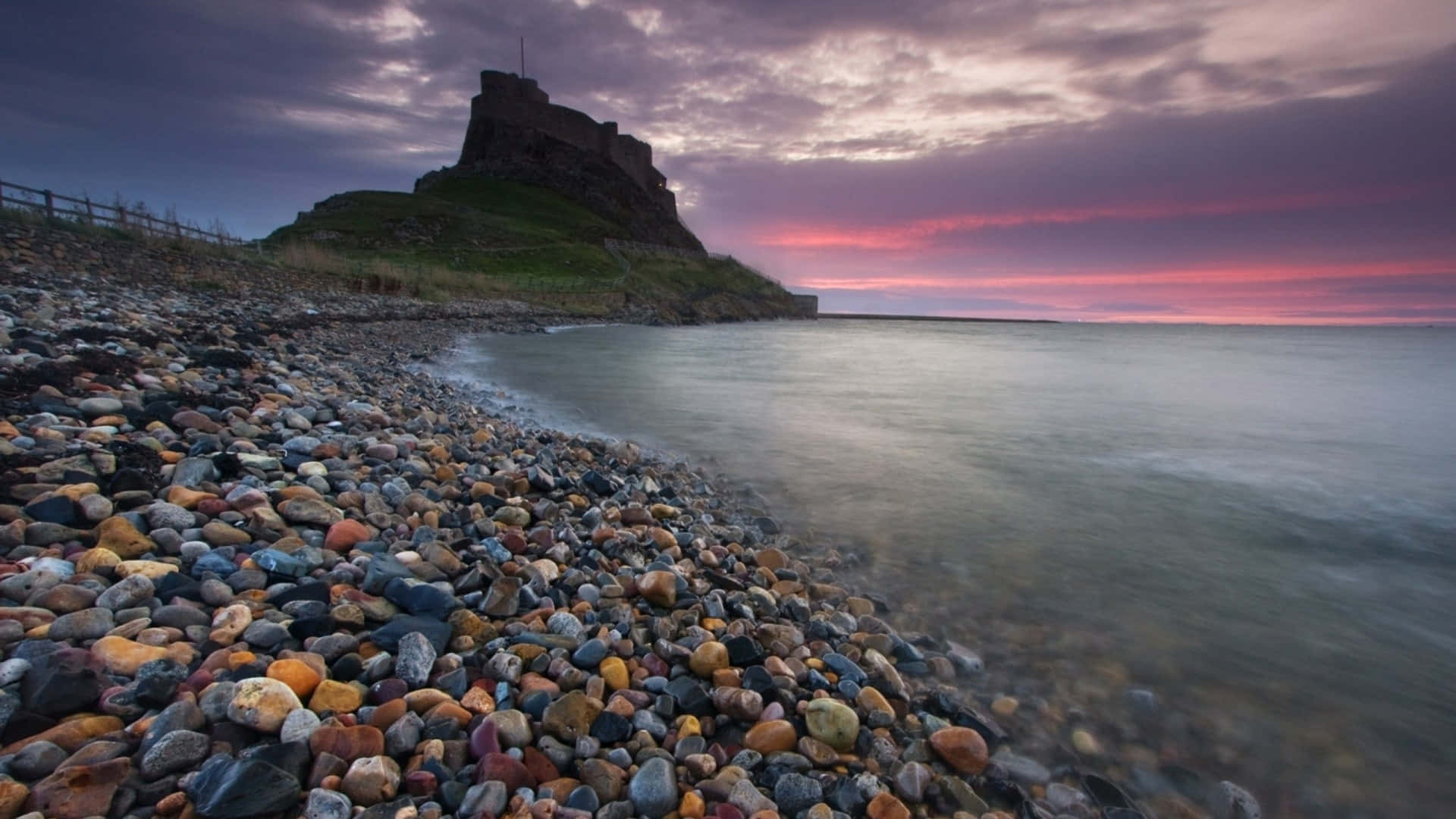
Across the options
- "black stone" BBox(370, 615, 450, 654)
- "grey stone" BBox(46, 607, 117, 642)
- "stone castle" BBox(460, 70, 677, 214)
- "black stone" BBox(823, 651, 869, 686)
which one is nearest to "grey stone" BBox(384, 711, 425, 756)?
"black stone" BBox(370, 615, 450, 654)

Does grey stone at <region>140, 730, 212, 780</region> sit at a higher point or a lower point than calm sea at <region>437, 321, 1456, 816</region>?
higher

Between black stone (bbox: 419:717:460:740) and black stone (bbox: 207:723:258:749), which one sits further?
black stone (bbox: 419:717:460:740)

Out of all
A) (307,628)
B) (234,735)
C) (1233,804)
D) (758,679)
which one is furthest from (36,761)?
(1233,804)

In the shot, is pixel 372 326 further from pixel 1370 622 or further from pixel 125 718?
pixel 1370 622

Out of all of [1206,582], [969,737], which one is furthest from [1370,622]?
[969,737]

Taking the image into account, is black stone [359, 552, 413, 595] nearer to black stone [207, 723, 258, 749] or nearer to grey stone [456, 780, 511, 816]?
black stone [207, 723, 258, 749]

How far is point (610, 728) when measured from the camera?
2432 mm

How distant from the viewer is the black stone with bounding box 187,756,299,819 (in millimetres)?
1752

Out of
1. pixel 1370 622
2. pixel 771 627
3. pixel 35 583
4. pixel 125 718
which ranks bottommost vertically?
pixel 1370 622

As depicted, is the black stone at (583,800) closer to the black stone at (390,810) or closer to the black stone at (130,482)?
the black stone at (390,810)

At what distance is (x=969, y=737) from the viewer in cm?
276

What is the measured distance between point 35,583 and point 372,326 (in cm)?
1943

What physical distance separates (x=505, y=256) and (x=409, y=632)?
61.2 m

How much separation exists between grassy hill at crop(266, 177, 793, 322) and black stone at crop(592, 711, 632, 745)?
1137 inches
